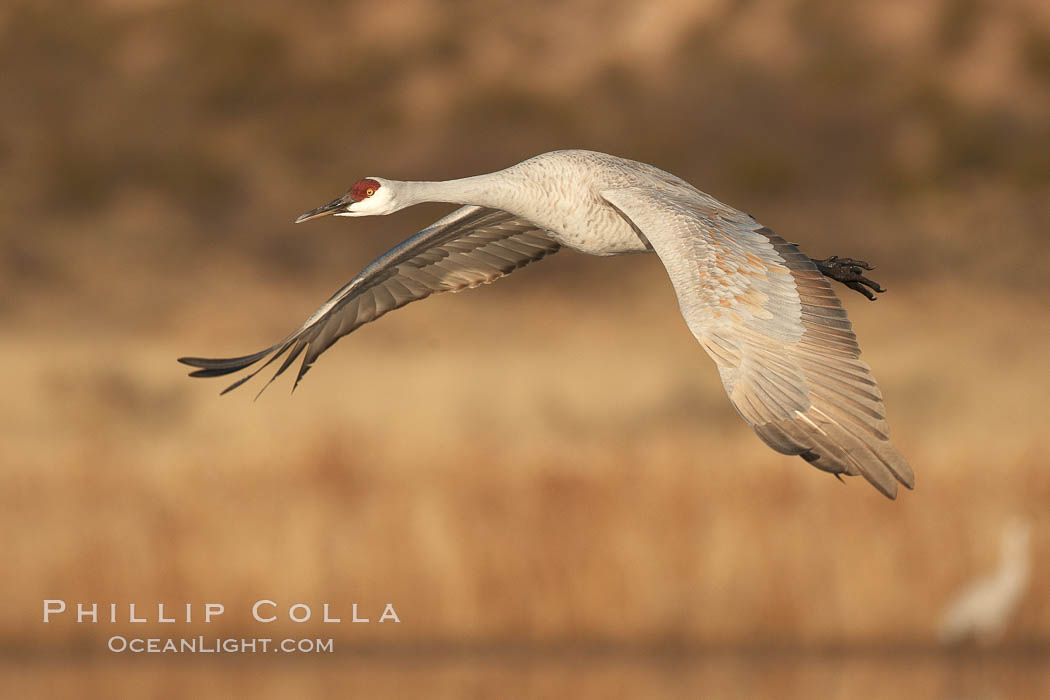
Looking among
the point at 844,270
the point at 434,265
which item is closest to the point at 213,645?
the point at 434,265

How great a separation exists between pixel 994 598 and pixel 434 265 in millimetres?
8663

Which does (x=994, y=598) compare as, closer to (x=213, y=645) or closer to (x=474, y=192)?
(x=213, y=645)

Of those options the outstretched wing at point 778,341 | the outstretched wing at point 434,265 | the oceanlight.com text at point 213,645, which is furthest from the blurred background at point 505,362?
the outstretched wing at point 778,341

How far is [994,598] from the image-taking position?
1745 centimetres

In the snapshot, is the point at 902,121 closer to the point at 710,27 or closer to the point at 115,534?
the point at 710,27

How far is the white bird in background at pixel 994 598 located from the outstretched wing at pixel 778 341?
9.42 meters

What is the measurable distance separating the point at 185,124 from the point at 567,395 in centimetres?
1566

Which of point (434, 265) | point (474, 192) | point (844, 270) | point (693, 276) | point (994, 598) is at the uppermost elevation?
point (474, 192)

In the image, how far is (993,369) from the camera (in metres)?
25.9

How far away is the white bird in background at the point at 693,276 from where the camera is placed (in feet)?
26.5

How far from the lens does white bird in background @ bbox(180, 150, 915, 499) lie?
8.07m

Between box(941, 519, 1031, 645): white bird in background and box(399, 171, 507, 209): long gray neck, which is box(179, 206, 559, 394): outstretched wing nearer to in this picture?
box(399, 171, 507, 209): long gray neck

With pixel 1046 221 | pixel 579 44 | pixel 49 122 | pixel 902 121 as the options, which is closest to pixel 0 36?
pixel 49 122

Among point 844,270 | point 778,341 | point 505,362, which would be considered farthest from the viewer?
point 505,362
